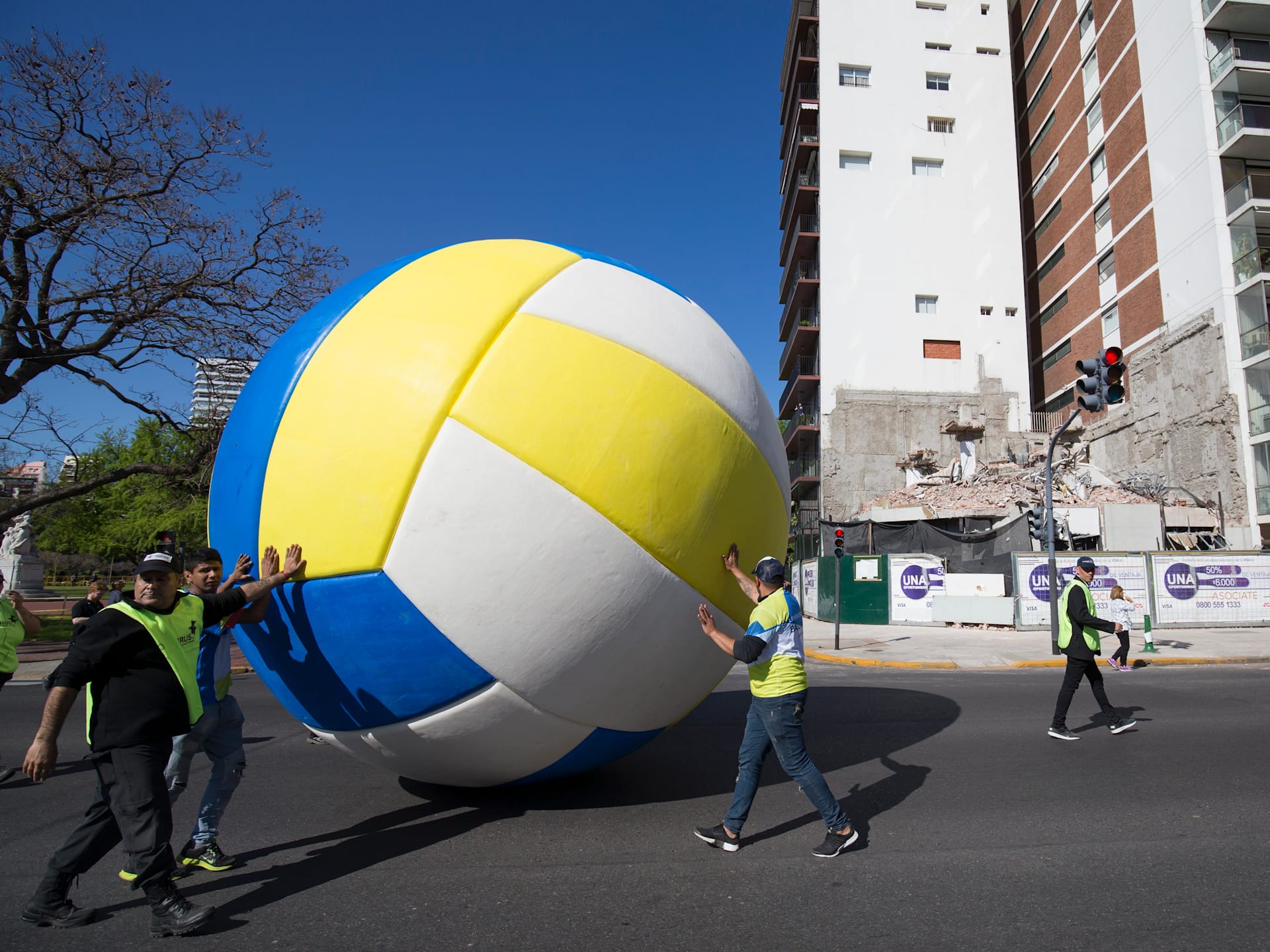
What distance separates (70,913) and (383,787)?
2.06m

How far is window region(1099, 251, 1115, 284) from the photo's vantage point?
3475cm

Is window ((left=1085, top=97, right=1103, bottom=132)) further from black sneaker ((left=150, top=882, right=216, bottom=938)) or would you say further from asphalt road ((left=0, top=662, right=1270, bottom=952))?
black sneaker ((left=150, top=882, right=216, bottom=938))

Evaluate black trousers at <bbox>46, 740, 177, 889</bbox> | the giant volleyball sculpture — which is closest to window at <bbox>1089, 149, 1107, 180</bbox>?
the giant volleyball sculpture

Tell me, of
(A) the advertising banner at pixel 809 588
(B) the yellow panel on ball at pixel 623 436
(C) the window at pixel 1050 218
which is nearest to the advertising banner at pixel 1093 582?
(A) the advertising banner at pixel 809 588

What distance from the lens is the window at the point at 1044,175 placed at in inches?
1609

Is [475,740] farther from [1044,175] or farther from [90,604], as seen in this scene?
[1044,175]

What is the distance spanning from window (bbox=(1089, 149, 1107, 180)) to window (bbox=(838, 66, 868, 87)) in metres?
12.2

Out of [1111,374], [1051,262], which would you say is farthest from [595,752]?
[1051,262]

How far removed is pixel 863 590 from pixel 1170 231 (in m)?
21.7

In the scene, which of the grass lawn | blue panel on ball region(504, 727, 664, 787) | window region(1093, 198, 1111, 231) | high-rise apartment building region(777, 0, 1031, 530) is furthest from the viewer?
high-rise apartment building region(777, 0, 1031, 530)

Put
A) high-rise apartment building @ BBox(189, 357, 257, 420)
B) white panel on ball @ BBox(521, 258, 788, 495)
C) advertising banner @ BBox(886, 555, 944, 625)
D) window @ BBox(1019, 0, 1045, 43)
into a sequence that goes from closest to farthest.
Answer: white panel on ball @ BBox(521, 258, 788, 495) < high-rise apartment building @ BBox(189, 357, 257, 420) < advertising banner @ BBox(886, 555, 944, 625) < window @ BBox(1019, 0, 1045, 43)

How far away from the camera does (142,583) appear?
3.42 metres

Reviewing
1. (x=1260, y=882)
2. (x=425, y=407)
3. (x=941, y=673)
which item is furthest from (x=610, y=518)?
(x=941, y=673)

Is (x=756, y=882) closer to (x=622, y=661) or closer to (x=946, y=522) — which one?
(x=622, y=661)
